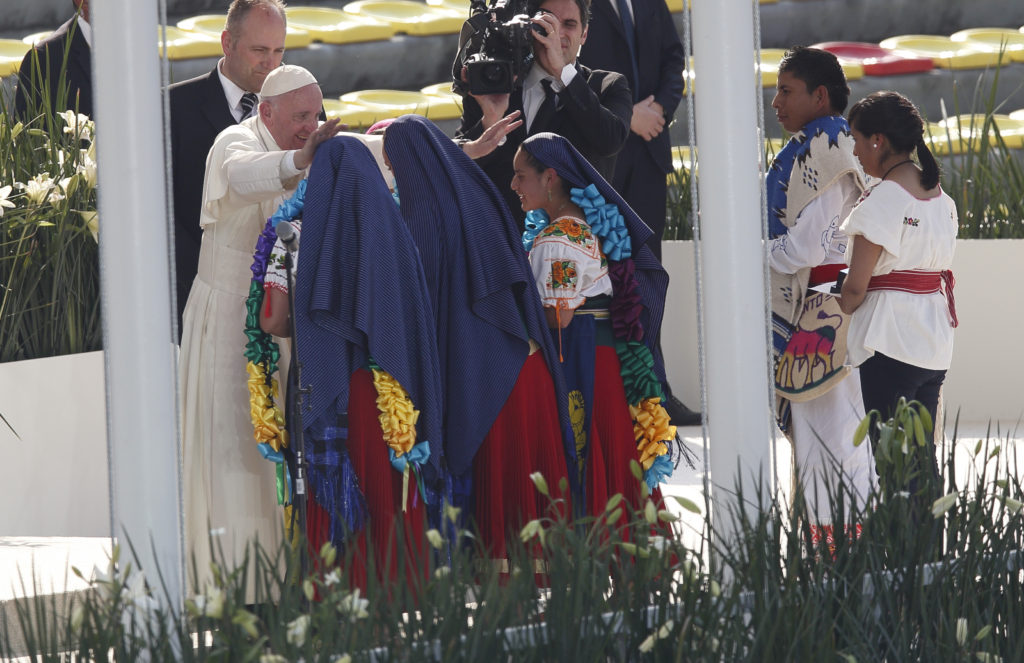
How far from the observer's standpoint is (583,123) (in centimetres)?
333

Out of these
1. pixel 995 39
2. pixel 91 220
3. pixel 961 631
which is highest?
pixel 995 39

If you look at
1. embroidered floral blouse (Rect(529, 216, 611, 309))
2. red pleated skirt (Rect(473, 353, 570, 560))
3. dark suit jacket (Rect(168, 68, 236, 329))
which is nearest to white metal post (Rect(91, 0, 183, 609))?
red pleated skirt (Rect(473, 353, 570, 560))

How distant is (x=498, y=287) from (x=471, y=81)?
0.71 m

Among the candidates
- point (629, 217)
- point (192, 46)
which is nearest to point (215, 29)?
point (192, 46)

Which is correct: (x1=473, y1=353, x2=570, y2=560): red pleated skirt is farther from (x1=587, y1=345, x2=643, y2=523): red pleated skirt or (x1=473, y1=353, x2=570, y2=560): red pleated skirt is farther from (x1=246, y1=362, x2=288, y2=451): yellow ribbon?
(x1=246, y1=362, x2=288, y2=451): yellow ribbon

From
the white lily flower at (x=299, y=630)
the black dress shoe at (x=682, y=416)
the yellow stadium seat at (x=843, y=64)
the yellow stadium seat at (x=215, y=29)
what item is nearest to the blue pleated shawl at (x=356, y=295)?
the white lily flower at (x=299, y=630)

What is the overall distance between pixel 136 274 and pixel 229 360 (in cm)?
106

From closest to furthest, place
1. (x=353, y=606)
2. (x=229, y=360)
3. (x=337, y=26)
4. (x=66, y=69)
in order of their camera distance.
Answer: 1. (x=353, y=606)
2. (x=229, y=360)
3. (x=66, y=69)
4. (x=337, y=26)

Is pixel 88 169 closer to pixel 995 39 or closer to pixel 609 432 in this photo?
pixel 609 432

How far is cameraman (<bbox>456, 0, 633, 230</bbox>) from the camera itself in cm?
332

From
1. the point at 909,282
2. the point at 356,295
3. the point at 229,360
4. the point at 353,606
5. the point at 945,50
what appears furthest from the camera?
the point at 945,50

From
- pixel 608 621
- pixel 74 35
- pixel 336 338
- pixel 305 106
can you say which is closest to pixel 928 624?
pixel 608 621

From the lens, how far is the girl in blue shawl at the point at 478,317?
2.77 meters

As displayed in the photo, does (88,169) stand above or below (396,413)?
above
